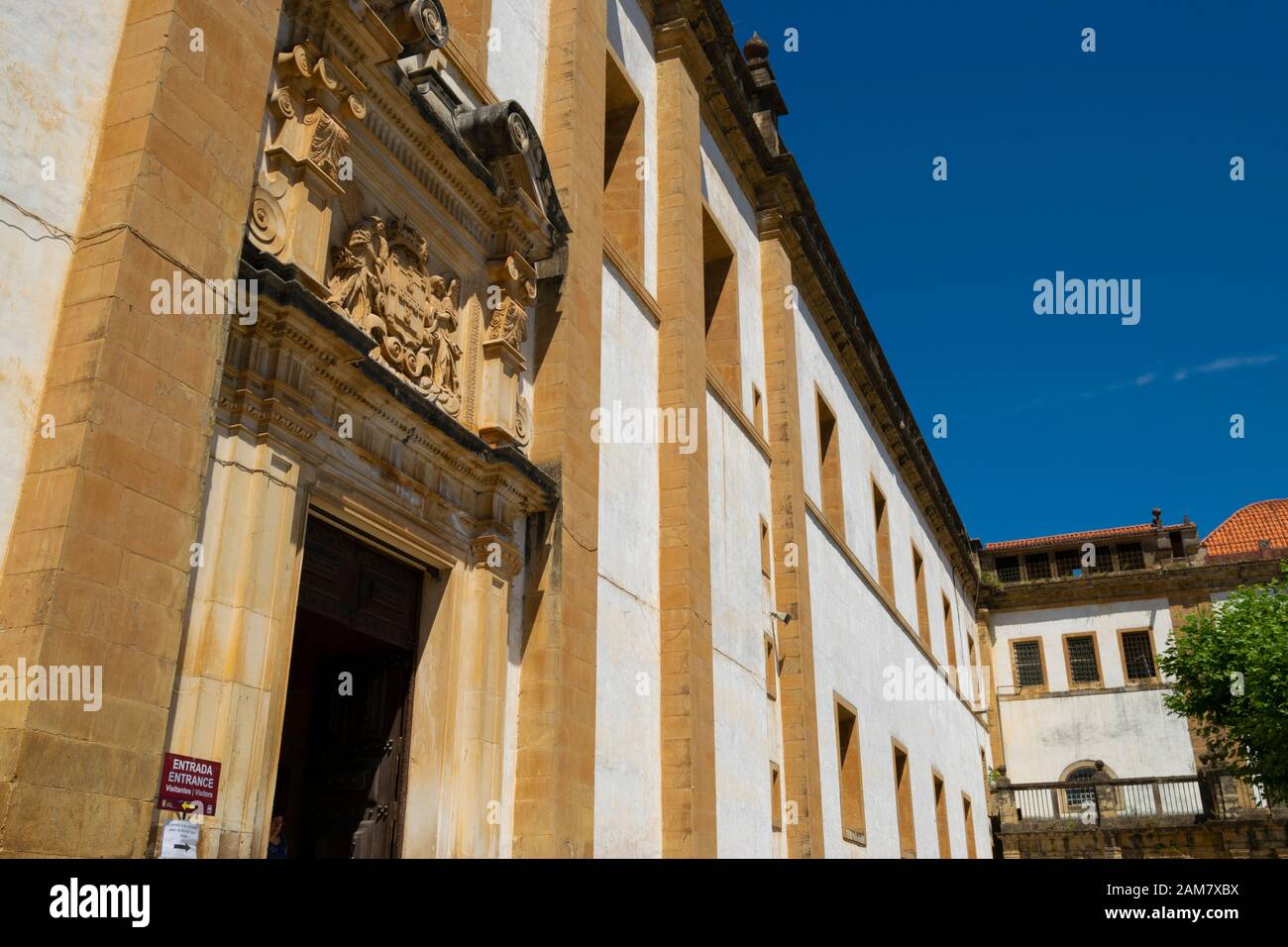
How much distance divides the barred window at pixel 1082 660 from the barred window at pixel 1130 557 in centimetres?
312

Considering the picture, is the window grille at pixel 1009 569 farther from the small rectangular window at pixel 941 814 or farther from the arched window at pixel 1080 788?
the small rectangular window at pixel 941 814

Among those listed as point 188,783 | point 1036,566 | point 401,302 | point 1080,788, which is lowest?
point 188,783

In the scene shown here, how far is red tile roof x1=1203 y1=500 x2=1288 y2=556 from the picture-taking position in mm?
45688

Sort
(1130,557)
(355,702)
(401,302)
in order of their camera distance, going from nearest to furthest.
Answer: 1. (401,302)
2. (355,702)
3. (1130,557)

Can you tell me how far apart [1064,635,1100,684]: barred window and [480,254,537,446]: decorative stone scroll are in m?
36.9

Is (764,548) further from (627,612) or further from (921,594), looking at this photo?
(921,594)

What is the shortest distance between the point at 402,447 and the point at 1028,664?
3921 cm

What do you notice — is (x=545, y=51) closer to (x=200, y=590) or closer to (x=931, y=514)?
(x=200, y=590)

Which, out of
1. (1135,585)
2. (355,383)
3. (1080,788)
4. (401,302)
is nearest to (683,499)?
(401,302)

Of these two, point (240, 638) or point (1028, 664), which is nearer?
point (240, 638)

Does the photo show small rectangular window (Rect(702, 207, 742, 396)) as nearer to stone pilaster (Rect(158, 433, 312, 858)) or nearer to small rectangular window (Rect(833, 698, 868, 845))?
small rectangular window (Rect(833, 698, 868, 845))

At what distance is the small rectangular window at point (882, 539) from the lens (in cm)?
2740

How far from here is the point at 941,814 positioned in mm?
28688

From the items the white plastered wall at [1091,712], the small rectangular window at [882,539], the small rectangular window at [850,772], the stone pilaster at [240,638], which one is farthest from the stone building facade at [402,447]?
the white plastered wall at [1091,712]
